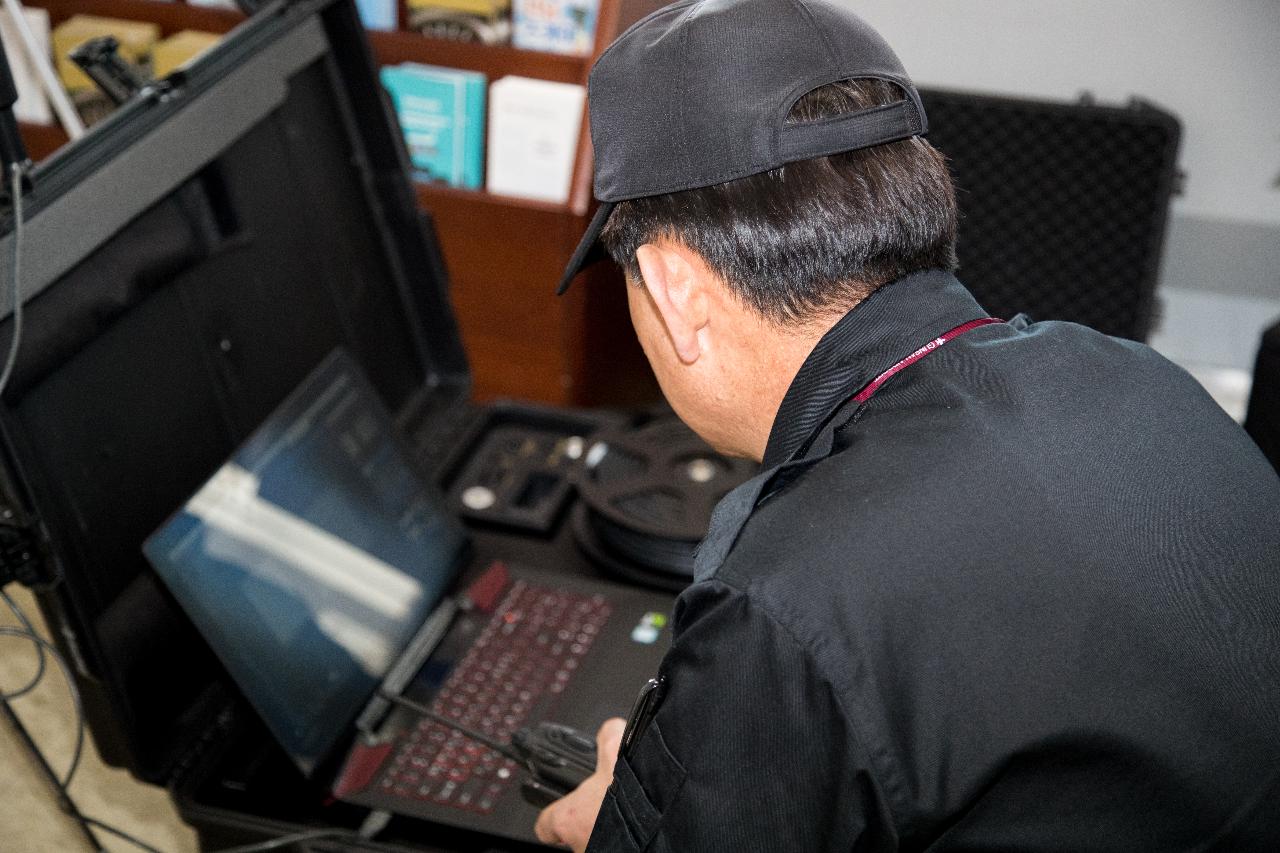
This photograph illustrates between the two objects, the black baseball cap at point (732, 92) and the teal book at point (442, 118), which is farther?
the teal book at point (442, 118)

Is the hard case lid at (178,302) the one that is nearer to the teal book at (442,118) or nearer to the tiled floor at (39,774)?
the tiled floor at (39,774)

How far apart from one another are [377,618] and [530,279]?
75 centimetres

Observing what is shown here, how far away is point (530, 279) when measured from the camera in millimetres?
1829

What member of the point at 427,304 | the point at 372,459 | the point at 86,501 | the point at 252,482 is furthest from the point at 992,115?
the point at 86,501

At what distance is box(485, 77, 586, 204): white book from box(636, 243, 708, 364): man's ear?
1008 mm

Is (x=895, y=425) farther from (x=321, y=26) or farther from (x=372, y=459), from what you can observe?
(x=321, y=26)

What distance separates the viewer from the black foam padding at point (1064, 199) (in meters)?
1.98

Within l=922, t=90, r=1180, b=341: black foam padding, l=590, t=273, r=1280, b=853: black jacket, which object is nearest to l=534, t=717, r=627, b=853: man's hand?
l=590, t=273, r=1280, b=853: black jacket

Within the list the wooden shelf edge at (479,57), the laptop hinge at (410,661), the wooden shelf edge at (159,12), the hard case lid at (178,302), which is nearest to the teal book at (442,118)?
the wooden shelf edge at (479,57)

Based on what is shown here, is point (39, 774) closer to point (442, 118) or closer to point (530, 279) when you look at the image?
point (530, 279)

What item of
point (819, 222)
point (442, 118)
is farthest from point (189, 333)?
point (442, 118)

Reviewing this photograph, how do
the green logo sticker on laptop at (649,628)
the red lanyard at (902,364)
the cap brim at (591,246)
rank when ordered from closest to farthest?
1. the red lanyard at (902,364)
2. the cap brim at (591,246)
3. the green logo sticker on laptop at (649,628)

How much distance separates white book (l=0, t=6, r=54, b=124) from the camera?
1977 mm

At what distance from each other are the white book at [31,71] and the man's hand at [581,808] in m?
1.52
